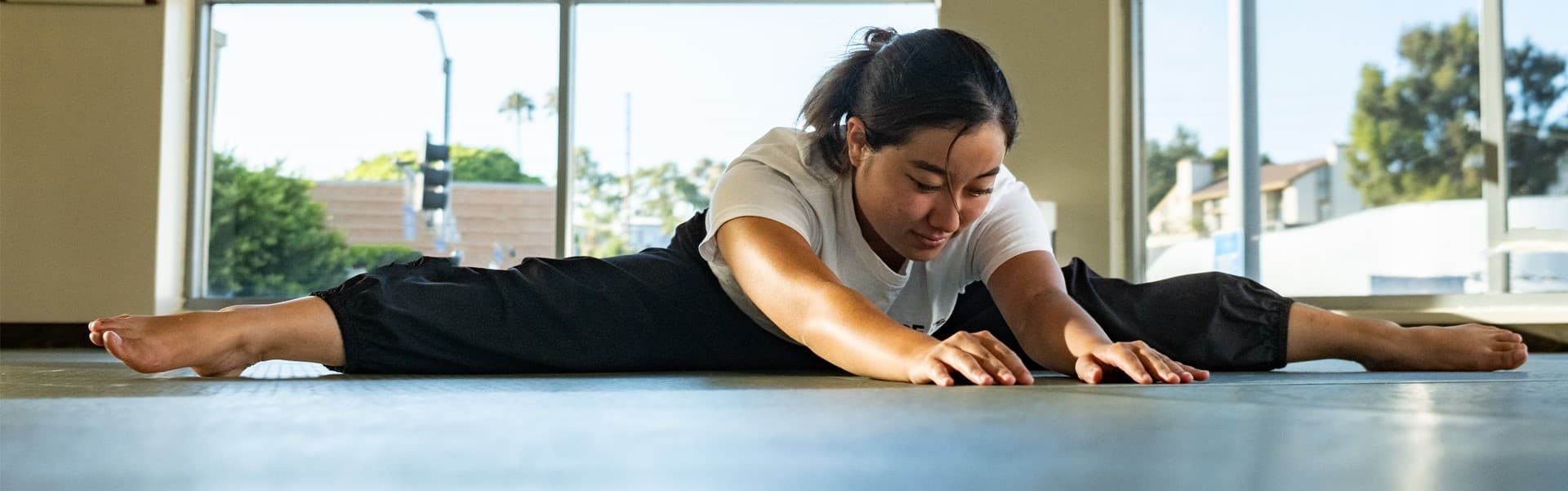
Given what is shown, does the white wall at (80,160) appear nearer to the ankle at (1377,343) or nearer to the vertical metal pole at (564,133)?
the vertical metal pole at (564,133)

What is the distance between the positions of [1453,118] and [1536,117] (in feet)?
0.95

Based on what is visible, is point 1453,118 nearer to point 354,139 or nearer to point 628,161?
point 628,161

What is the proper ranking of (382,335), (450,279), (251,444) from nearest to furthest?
(251,444) < (382,335) < (450,279)

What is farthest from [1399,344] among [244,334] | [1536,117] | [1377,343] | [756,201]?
[1536,117]

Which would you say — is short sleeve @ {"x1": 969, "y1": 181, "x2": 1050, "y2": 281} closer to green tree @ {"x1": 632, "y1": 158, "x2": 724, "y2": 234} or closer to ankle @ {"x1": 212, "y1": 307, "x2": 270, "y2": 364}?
ankle @ {"x1": 212, "y1": 307, "x2": 270, "y2": 364}

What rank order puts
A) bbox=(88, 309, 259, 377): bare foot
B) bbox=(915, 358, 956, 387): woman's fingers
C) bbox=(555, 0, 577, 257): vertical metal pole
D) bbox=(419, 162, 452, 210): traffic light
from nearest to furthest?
bbox=(915, 358, 956, 387): woman's fingers → bbox=(88, 309, 259, 377): bare foot → bbox=(555, 0, 577, 257): vertical metal pole → bbox=(419, 162, 452, 210): traffic light

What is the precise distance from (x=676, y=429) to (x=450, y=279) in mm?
1057

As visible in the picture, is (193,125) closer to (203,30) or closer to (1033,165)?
(203,30)

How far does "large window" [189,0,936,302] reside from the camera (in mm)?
5066

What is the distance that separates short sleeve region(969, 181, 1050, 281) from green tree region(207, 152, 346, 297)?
4.06 m

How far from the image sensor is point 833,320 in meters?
1.40

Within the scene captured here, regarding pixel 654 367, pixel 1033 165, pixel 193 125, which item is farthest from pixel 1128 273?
pixel 193 125

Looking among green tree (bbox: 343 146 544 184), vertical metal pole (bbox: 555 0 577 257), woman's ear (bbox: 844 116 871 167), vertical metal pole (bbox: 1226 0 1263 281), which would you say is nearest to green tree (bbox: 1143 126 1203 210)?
vertical metal pole (bbox: 1226 0 1263 281)

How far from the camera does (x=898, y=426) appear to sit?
2.60 ft
